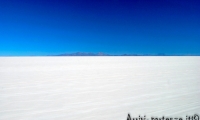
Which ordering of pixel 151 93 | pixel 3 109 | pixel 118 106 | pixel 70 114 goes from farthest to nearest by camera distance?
1. pixel 151 93
2. pixel 118 106
3. pixel 3 109
4. pixel 70 114

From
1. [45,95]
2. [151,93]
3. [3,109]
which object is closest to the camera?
[3,109]

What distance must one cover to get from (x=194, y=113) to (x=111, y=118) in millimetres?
881

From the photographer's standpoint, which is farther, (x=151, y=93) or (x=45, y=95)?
(x=151, y=93)

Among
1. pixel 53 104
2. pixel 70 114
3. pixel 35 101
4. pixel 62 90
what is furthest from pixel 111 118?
pixel 62 90

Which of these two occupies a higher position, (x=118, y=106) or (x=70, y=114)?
(x=118, y=106)

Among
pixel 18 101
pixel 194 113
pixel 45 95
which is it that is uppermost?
pixel 45 95

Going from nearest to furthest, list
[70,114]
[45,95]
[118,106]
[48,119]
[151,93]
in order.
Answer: [48,119], [70,114], [118,106], [45,95], [151,93]

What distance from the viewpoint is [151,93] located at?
3.33 metres

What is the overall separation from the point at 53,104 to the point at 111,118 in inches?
31.2

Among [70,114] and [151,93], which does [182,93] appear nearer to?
[151,93]

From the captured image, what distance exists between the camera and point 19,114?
2.25 metres

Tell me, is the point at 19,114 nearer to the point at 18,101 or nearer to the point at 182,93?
the point at 18,101

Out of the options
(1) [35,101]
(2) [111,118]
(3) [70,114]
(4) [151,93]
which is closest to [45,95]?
(1) [35,101]

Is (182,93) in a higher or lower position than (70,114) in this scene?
higher
